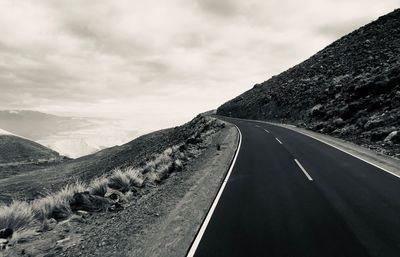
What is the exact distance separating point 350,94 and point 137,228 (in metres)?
31.5

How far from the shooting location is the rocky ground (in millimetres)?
7039

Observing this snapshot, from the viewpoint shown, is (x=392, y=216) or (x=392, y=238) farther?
(x=392, y=216)

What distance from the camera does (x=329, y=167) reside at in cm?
1427

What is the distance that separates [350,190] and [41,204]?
31.4ft

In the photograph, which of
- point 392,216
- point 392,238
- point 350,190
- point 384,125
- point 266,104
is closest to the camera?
point 392,238

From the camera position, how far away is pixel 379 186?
35.5ft

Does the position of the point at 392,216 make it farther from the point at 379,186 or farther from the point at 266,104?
the point at 266,104

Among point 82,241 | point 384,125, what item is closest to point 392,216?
point 82,241

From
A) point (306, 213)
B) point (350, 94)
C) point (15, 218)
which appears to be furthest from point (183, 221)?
point (350, 94)

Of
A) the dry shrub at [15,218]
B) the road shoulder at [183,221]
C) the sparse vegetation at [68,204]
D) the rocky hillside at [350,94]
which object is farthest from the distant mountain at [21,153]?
the dry shrub at [15,218]

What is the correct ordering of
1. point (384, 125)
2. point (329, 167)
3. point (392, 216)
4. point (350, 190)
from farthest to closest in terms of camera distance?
point (384, 125) < point (329, 167) < point (350, 190) < point (392, 216)

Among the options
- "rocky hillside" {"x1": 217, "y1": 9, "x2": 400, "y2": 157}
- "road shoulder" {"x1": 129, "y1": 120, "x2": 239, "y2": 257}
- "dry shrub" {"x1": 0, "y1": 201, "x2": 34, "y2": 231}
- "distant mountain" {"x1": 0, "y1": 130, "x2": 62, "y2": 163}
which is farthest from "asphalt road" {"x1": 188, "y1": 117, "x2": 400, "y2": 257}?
"distant mountain" {"x1": 0, "y1": 130, "x2": 62, "y2": 163}

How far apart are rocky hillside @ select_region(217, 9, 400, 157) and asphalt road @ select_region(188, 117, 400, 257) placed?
300 inches

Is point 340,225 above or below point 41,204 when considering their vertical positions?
below
